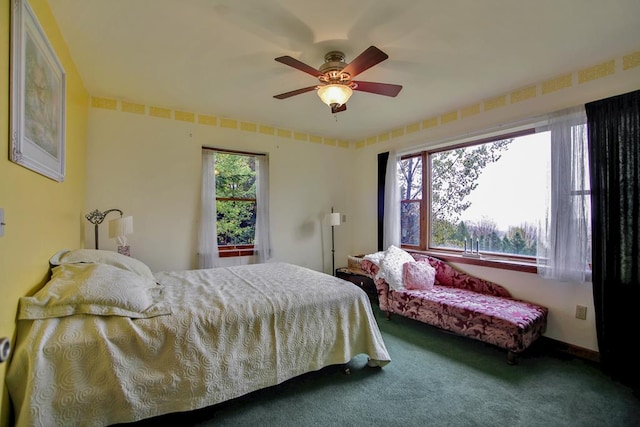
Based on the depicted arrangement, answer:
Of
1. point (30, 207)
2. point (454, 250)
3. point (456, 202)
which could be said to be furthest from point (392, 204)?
point (30, 207)

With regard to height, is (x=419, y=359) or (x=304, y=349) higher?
(x=304, y=349)

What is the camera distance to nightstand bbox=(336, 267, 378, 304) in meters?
4.14

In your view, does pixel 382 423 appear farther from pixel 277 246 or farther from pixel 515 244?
pixel 277 246

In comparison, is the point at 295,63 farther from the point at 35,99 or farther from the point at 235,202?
the point at 235,202

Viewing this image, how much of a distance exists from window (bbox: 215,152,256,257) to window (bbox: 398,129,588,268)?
88.7 inches

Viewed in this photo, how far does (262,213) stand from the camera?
4.21 m

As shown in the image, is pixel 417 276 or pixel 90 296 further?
pixel 417 276

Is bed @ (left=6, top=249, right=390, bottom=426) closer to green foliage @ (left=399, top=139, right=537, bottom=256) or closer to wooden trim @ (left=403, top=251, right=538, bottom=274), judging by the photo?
wooden trim @ (left=403, top=251, right=538, bottom=274)

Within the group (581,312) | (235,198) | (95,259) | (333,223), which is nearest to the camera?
(95,259)

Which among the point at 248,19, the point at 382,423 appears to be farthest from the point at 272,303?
the point at 248,19

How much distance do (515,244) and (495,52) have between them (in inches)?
79.6

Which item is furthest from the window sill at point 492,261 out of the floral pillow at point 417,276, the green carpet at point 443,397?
the green carpet at point 443,397

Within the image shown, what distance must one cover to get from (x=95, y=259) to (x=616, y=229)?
4.07 meters

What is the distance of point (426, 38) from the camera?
2.16 metres
